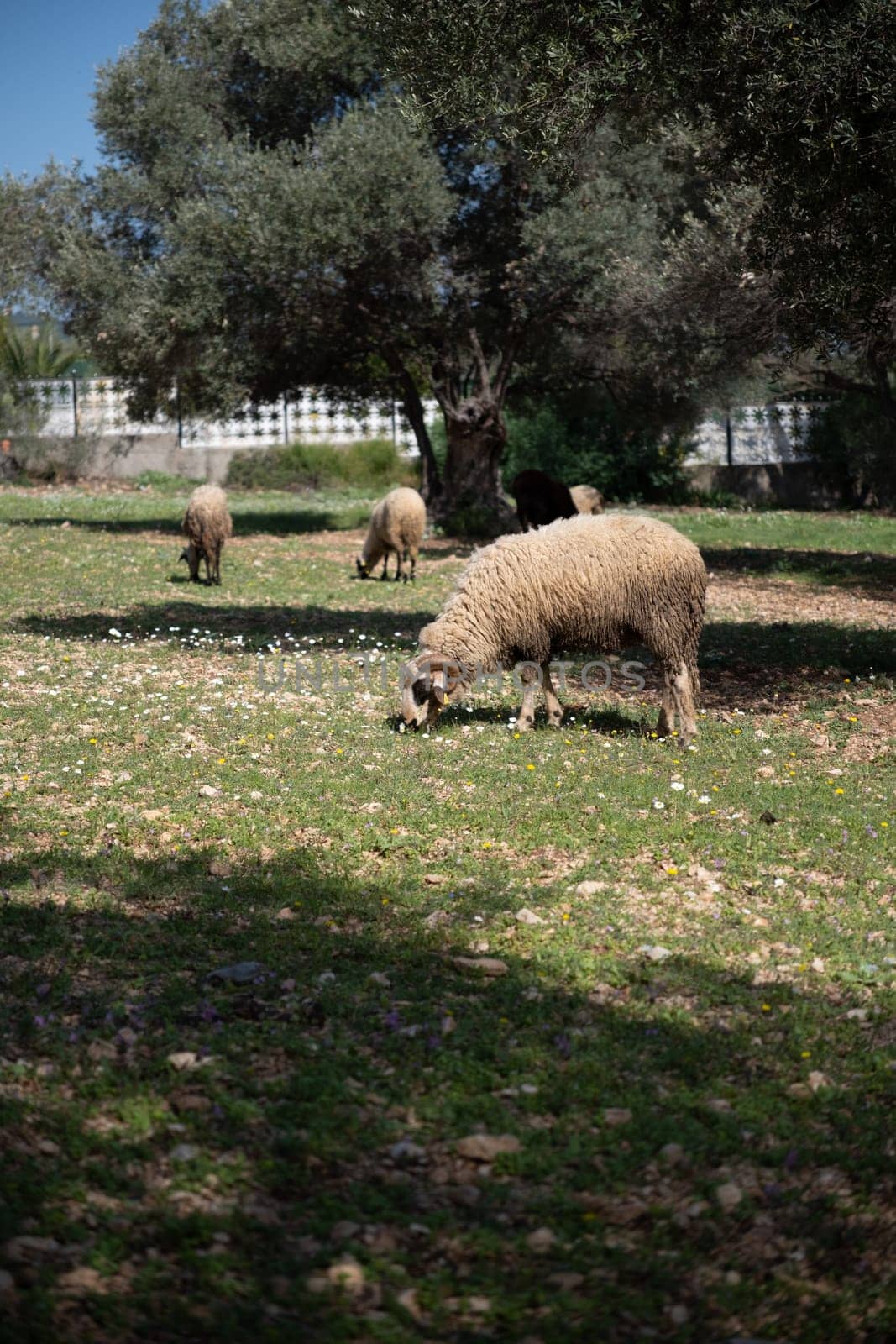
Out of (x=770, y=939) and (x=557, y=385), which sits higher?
(x=557, y=385)

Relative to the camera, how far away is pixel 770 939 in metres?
6.50

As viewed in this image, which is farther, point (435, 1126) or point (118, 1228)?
point (435, 1126)

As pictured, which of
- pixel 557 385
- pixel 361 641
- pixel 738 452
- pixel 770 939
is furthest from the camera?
pixel 738 452

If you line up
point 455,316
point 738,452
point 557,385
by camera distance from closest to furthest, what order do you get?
point 455,316 → point 557,385 → point 738,452

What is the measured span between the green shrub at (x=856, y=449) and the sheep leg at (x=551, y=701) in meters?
19.0

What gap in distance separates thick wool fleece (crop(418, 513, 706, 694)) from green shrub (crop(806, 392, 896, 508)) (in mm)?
18888

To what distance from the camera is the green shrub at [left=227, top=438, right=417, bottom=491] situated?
32.5m

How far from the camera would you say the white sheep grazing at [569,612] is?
1003 cm

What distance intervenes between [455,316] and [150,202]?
6.17 meters

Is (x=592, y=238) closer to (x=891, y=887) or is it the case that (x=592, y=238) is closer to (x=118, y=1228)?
(x=891, y=887)

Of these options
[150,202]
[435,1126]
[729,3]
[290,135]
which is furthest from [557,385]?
[435,1126]

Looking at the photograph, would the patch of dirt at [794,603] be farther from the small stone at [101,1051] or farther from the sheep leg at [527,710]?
the small stone at [101,1051]

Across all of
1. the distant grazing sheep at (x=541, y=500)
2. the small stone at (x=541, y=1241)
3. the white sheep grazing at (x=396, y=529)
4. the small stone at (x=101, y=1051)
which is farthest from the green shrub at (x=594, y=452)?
the small stone at (x=541, y=1241)

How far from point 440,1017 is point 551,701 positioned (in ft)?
17.1
